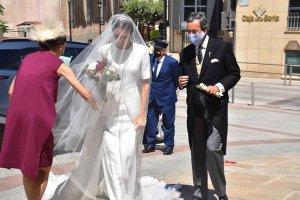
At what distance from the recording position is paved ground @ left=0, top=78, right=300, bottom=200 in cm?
477

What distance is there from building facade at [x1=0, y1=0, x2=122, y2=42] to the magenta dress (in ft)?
94.0

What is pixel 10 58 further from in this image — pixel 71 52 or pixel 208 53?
pixel 208 53

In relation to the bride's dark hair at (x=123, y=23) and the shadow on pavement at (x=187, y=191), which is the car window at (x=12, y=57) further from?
the shadow on pavement at (x=187, y=191)

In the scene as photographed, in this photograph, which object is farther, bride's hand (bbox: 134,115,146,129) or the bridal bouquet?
bride's hand (bbox: 134,115,146,129)

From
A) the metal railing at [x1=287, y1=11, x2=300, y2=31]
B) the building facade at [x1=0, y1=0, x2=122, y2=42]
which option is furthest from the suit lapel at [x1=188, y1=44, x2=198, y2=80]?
the building facade at [x1=0, y1=0, x2=122, y2=42]

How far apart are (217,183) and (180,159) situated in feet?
7.32

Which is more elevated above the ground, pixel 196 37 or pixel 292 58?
pixel 196 37

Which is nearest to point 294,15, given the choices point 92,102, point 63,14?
point 92,102

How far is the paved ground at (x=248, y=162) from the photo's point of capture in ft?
15.7

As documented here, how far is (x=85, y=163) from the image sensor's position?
13.8 feet

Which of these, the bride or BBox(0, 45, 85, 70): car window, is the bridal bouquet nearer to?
the bride

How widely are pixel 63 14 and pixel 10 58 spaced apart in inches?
1466

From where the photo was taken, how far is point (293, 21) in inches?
942

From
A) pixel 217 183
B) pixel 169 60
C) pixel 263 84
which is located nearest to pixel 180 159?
pixel 169 60
